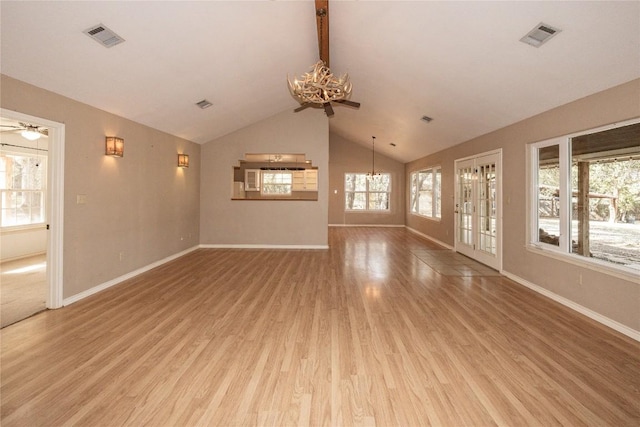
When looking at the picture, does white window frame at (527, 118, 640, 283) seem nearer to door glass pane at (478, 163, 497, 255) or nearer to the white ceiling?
the white ceiling

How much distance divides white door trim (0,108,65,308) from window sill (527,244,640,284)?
5830mm

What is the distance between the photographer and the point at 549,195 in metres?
4.17

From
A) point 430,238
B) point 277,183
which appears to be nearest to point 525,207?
point 430,238

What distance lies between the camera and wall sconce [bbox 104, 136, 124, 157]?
4156mm

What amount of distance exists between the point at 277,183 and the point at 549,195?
22.3ft

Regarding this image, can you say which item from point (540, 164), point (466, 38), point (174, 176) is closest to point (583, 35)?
point (466, 38)

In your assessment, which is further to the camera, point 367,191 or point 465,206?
point 367,191

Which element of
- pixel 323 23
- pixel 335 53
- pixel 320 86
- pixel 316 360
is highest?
pixel 335 53

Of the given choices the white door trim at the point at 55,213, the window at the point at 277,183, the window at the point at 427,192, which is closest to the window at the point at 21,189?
the white door trim at the point at 55,213

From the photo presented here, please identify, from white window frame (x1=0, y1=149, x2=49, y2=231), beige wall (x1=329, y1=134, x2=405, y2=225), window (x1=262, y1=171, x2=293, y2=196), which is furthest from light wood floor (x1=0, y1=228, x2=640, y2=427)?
beige wall (x1=329, y1=134, x2=405, y2=225)

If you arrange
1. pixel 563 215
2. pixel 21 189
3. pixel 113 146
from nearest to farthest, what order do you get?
pixel 563 215 → pixel 113 146 → pixel 21 189

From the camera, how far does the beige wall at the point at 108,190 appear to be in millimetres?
3562

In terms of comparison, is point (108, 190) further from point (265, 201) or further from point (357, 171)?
point (357, 171)

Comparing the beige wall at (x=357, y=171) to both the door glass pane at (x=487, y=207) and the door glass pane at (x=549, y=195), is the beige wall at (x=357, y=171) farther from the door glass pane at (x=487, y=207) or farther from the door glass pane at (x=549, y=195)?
the door glass pane at (x=549, y=195)
